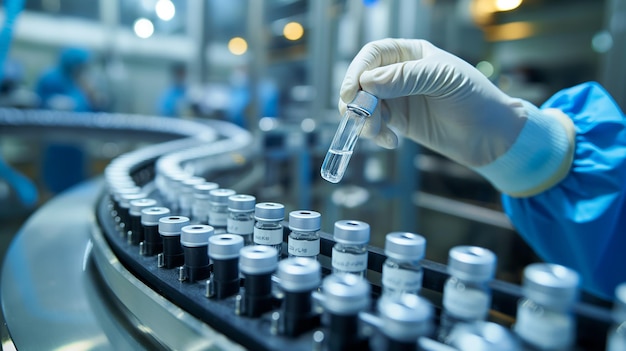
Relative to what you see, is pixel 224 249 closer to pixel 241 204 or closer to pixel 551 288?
pixel 241 204

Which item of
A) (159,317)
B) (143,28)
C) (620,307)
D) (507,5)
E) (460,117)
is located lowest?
(159,317)

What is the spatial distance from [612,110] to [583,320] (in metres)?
0.64

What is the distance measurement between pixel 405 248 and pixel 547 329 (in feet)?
0.41

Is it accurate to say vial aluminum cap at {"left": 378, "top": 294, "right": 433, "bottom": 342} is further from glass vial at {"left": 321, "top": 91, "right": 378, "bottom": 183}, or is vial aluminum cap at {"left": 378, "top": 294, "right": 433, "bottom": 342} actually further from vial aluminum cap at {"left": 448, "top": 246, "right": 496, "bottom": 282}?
glass vial at {"left": 321, "top": 91, "right": 378, "bottom": 183}

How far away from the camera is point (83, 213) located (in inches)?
36.9

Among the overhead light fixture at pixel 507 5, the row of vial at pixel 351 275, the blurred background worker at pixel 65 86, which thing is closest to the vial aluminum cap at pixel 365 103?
the row of vial at pixel 351 275

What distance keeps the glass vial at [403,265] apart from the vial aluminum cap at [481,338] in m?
0.06

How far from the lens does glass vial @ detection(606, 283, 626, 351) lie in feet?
0.91

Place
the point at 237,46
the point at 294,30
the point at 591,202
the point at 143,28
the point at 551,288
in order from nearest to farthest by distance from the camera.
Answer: the point at 551,288
the point at 591,202
the point at 294,30
the point at 143,28
the point at 237,46

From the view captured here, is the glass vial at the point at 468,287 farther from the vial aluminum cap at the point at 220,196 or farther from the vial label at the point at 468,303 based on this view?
the vial aluminum cap at the point at 220,196

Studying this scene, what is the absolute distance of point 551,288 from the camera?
290mm

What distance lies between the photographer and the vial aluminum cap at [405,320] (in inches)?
11.9

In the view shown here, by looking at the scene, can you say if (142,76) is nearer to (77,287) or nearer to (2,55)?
(2,55)

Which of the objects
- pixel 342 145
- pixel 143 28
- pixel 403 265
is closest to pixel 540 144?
pixel 342 145
